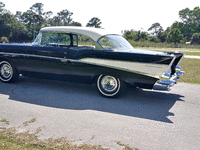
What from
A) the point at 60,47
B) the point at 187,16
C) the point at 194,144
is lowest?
the point at 194,144

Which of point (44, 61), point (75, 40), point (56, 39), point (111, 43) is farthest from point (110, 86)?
point (56, 39)

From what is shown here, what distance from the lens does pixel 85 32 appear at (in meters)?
5.53

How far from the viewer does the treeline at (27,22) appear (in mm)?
75625

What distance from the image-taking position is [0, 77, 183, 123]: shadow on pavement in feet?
14.5

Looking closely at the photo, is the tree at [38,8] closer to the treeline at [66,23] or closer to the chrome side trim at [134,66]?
the treeline at [66,23]

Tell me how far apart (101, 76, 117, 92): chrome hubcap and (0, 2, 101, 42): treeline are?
56.8 metres

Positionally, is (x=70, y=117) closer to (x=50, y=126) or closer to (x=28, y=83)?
(x=50, y=126)

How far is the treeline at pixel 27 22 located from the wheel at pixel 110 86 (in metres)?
56.7

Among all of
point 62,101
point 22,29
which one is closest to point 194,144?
point 62,101

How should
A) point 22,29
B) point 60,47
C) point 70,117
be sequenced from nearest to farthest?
point 70,117 → point 60,47 → point 22,29

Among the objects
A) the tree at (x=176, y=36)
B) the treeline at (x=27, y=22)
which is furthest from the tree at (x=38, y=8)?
the tree at (x=176, y=36)

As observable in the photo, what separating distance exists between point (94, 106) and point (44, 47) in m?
2.32

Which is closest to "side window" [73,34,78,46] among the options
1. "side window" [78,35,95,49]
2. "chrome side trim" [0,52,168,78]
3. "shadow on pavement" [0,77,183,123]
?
"side window" [78,35,95,49]

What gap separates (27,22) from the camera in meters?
94.0
